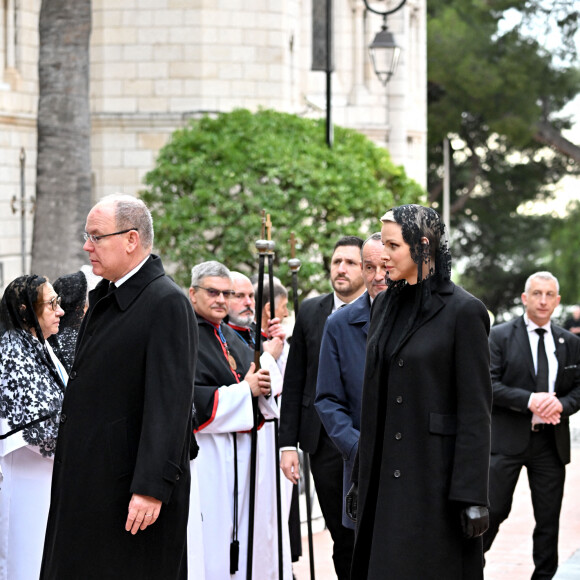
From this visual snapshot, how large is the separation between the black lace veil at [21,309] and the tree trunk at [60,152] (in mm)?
8338

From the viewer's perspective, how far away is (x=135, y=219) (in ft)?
18.0

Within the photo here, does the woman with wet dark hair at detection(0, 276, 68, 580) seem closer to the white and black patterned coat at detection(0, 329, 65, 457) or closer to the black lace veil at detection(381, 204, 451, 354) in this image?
the white and black patterned coat at detection(0, 329, 65, 457)

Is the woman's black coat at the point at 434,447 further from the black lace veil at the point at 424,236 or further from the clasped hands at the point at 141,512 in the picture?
the clasped hands at the point at 141,512

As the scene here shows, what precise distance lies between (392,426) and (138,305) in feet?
A: 3.71

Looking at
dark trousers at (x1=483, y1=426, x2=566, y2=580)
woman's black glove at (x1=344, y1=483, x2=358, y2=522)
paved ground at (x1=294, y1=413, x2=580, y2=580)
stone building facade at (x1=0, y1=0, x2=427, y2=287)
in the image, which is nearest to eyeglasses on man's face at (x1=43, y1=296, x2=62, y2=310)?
woman's black glove at (x1=344, y1=483, x2=358, y2=522)

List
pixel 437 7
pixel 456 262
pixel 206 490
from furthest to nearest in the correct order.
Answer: pixel 456 262, pixel 437 7, pixel 206 490

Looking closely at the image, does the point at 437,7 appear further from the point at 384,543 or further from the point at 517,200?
the point at 384,543

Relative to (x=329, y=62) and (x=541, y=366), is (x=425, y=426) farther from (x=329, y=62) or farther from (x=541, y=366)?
(x=329, y=62)

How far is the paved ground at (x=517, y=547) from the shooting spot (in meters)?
9.32

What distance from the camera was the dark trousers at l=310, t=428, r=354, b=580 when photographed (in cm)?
729

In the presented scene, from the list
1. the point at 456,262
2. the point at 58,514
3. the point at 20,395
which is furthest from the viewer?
the point at 456,262

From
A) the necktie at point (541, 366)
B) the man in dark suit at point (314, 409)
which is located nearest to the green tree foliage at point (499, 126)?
the necktie at point (541, 366)

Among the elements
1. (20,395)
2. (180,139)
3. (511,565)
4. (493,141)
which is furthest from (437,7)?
(20,395)

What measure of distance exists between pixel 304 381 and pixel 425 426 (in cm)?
222
